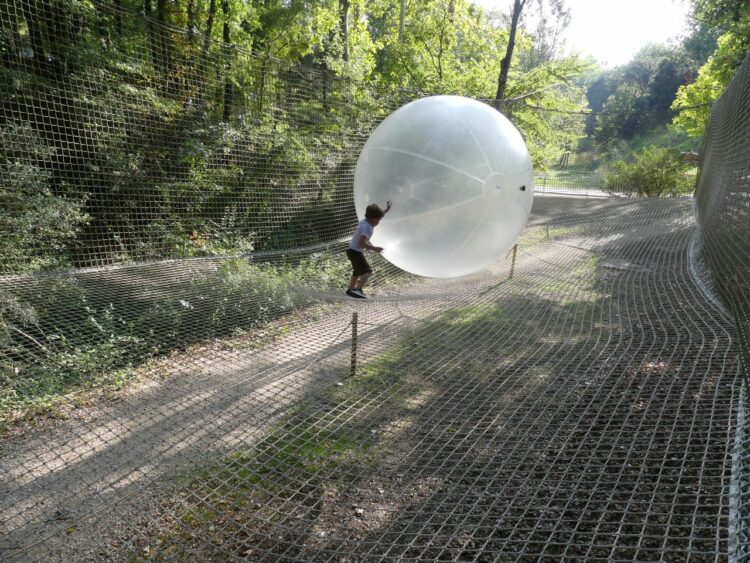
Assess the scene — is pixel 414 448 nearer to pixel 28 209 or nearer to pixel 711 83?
pixel 28 209

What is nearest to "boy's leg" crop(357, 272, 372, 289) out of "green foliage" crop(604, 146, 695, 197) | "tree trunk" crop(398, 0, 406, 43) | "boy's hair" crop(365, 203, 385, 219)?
"boy's hair" crop(365, 203, 385, 219)

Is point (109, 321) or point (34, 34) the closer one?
point (109, 321)

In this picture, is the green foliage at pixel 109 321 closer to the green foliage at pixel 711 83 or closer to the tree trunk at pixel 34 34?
the tree trunk at pixel 34 34

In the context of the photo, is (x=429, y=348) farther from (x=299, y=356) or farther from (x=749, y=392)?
(x=749, y=392)

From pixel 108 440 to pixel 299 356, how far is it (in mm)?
1450

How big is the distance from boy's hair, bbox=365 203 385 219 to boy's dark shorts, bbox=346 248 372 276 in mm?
475

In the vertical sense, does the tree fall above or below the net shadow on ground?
above

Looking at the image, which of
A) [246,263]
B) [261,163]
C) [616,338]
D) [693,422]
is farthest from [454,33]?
[693,422]

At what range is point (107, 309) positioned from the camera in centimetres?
385

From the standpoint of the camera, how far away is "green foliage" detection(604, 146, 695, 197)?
11250 mm

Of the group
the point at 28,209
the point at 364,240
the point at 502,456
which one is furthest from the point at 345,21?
the point at 502,456

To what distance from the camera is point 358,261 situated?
371cm

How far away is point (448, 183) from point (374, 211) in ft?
1.73

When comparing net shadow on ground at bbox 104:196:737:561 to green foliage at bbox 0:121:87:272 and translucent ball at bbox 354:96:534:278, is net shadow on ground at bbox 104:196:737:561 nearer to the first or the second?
translucent ball at bbox 354:96:534:278
